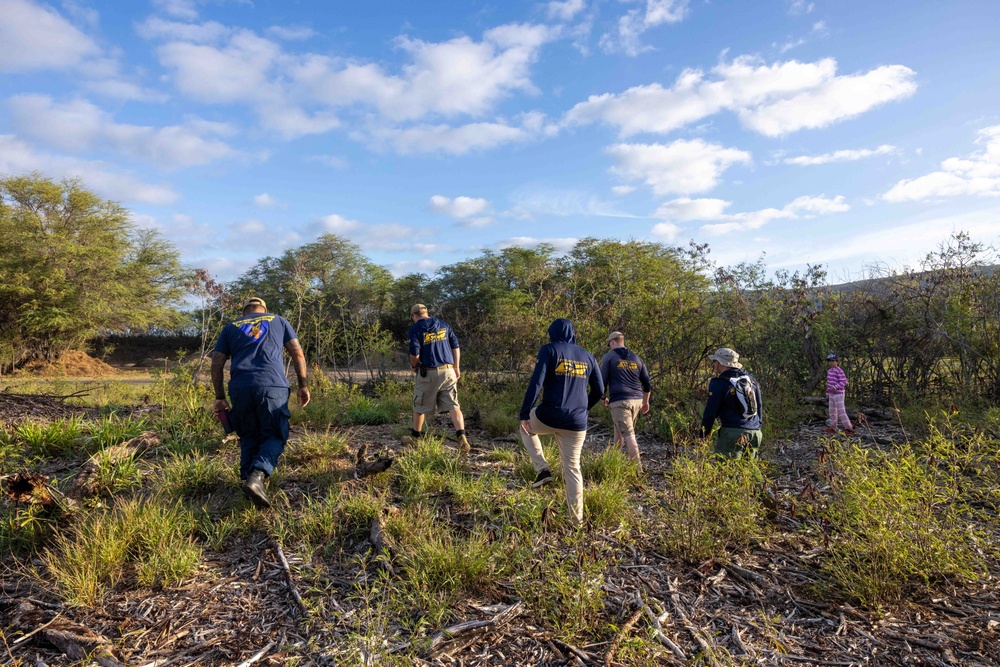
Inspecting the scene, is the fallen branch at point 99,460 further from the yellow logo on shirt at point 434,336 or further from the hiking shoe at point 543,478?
the hiking shoe at point 543,478

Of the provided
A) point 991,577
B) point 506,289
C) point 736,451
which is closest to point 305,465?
point 736,451

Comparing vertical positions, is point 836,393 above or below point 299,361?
below

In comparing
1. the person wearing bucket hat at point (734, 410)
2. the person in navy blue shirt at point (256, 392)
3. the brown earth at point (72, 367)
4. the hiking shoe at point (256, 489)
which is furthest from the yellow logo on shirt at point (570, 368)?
the brown earth at point (72, 367)

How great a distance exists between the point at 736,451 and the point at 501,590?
2.74 m

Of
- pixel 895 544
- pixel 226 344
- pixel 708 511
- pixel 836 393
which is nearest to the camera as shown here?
pixel 895 544

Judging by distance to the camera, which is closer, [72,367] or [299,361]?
[299,361]

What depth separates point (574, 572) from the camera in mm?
3467

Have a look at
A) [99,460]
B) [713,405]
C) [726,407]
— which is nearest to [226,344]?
[99,460]

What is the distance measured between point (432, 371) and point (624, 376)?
7.06 feet

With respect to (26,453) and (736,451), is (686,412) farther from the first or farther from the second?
(26,453)

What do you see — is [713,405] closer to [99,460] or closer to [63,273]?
[99,460]

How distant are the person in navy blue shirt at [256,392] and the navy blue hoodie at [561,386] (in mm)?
1998

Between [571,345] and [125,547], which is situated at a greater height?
[571,345]

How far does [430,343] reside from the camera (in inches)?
240
